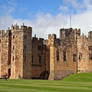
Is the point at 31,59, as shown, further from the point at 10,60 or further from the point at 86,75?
the point at 86,75

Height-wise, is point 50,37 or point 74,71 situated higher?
point 50,37

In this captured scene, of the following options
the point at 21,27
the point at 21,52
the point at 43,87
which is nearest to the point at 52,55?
the point at 21,52

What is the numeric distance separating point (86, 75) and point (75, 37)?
10.7 meters

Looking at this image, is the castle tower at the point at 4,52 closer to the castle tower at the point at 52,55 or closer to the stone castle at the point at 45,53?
the stone castle at the point at 45,53

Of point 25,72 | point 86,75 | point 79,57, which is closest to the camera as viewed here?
point 86,75

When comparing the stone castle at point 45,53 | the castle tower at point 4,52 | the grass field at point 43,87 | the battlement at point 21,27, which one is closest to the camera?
the grass field at point 43,87

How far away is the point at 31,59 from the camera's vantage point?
57875 millimetres

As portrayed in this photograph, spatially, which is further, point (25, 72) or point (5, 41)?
point (5, 41)

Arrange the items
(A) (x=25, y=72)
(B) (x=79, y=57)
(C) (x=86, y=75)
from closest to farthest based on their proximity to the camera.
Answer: (C) (x=86, y=75) → (A) (x=25, y=72) → (B) (x=79, y=57)

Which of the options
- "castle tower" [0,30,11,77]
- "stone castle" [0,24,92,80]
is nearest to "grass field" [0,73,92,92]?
"stone castle" [0,24,92,80]

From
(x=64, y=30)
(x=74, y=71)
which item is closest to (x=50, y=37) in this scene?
(x=64, y=30)

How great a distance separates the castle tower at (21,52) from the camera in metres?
56.0

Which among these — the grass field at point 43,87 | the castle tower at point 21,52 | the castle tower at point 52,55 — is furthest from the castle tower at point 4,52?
the grass field at point 43,87

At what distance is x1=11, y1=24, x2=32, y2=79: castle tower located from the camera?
184ft
